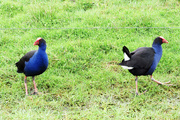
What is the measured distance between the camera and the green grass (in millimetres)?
3531

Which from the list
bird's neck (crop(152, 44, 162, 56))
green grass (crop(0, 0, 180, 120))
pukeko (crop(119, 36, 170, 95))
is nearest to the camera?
green grass (crop(0, 0, 180, 120))

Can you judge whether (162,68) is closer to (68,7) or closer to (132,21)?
(132,21)

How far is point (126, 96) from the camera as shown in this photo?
382 centimetres

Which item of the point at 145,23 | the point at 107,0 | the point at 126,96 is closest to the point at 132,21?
the point at 145,23

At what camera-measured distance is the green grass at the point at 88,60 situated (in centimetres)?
353

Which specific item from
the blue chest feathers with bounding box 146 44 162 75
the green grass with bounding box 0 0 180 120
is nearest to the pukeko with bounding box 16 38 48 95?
the green grass with bounding box 0 0 180 120

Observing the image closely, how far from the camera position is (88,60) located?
4.59 meters

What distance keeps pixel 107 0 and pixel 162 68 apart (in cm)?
286

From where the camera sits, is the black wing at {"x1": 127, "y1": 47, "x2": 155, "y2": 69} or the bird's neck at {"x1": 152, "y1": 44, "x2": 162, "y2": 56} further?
the bird's neck at {"x1": 152, "y1": 44, "x2": 162, "y2": 56}

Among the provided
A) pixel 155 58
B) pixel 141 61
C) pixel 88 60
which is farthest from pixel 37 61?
pixel 155 58

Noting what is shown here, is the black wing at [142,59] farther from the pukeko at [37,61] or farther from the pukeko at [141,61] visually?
the pukeko at [37,61]

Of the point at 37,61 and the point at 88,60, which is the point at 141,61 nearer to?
the point at 88,60

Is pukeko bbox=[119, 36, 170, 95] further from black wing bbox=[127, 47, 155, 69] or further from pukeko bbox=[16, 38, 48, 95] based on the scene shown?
pukeko bbox=[16, 38, 48, 95]

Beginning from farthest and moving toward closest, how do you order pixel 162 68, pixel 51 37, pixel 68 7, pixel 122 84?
pixel 68 7 → pixel 51 37 → pixel 162 68 → pixel 122 84
